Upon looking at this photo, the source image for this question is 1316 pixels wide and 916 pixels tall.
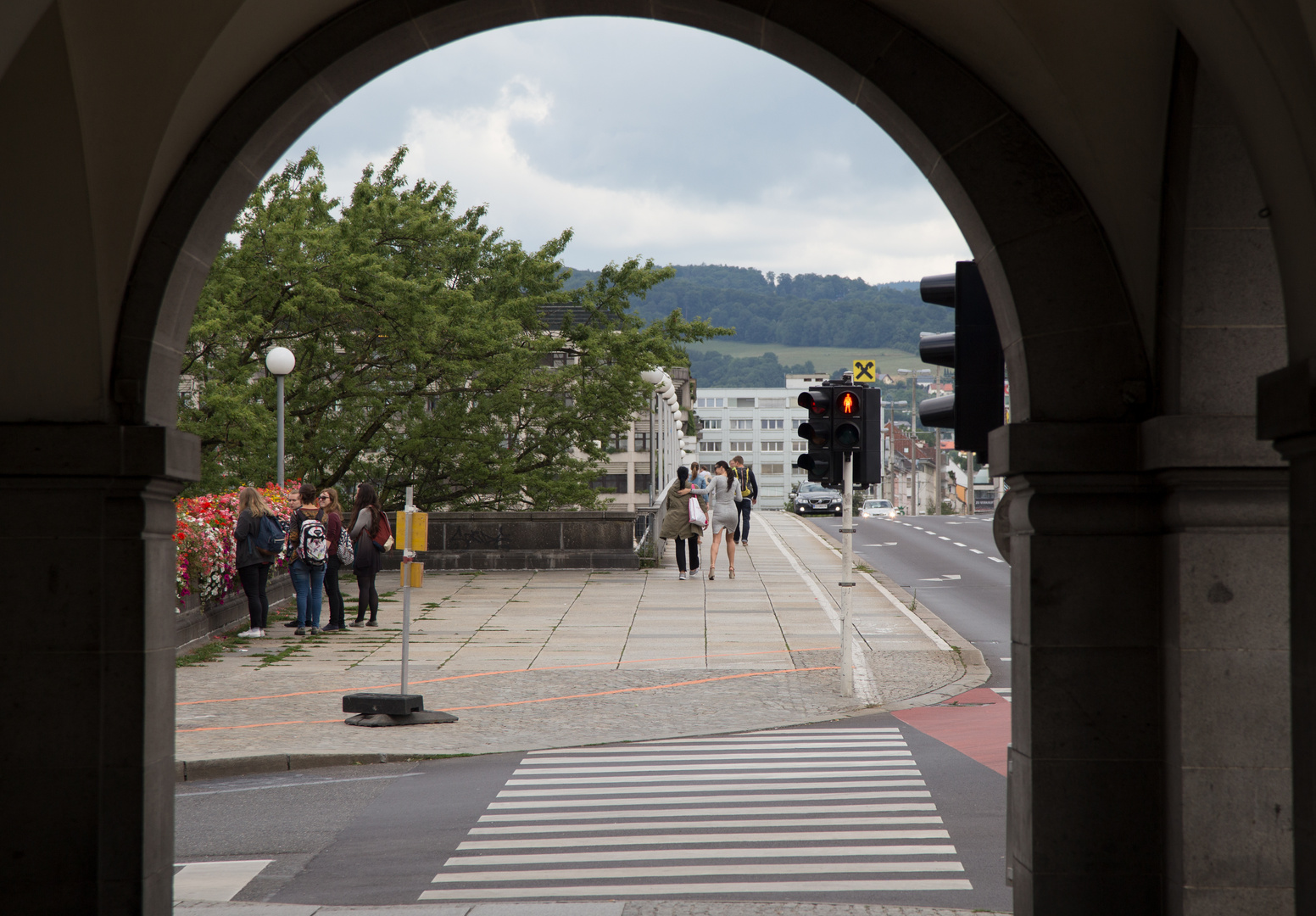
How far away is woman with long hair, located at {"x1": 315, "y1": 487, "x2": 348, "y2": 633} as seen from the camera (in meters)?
17.0

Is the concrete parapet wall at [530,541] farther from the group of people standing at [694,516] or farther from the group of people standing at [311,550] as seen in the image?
the group of people standing at [311,550]

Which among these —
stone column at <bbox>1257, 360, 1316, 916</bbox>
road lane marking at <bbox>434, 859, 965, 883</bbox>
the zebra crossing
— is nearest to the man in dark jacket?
the zebra crossing

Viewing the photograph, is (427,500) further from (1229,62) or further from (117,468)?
(1229,62)

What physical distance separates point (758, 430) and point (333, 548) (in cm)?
16973

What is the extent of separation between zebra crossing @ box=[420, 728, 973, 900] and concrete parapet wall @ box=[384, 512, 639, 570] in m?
15.2

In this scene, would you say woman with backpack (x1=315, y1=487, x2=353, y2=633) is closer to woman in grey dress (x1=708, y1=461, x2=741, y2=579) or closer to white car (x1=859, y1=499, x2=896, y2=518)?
woman in grey dress (x1=708, y1=461, x2=741, y2=579)

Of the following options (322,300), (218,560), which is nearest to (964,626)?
(218,560)

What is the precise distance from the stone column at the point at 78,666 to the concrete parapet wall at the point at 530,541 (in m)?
20.4

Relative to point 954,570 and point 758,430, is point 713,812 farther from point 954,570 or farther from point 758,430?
point 758,430

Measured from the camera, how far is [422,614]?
1911cm

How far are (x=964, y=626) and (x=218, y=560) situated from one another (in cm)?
1034

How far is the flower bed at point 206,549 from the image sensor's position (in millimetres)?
15445

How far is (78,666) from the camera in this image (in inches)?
203

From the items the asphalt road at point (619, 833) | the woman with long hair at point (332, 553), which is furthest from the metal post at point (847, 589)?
the woman with long hair at point (332, 553)
